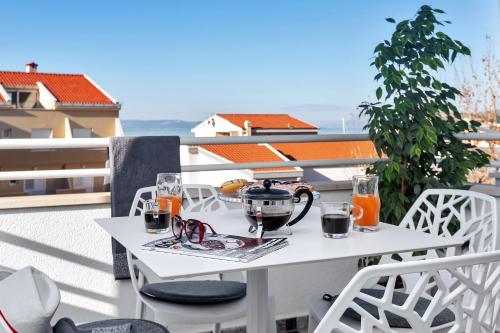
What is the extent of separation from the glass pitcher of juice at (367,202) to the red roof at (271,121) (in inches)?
566

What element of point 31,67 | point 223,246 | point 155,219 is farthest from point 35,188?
point 31,67

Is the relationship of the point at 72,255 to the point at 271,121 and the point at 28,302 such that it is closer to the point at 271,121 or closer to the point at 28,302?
the point at 28,302

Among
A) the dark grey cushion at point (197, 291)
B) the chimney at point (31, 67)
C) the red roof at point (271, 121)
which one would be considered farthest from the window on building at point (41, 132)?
the dark grey cushion at point (197, 291)

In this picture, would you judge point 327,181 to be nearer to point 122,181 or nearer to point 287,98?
point 122,181

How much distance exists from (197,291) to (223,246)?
54 cm

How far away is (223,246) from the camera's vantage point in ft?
4.14

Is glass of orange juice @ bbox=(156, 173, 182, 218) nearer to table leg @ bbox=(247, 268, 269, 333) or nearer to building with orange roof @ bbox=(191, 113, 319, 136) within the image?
table leg @ bbox=(247, 268, 269, 333)

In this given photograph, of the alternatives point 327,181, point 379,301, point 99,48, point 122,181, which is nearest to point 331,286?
point 327,181

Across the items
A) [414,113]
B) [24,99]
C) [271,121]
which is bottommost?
[414,113]

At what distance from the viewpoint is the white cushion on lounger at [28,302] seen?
2.78ft

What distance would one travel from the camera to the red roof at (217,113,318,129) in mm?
17125

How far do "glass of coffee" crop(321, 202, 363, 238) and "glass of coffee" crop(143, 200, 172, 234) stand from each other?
38cm

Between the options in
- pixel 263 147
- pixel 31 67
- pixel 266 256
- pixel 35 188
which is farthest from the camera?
pixel 31 67

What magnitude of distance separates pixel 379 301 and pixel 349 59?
22.7m
